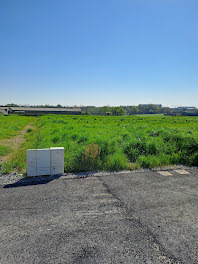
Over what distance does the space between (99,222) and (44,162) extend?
3.02 meters

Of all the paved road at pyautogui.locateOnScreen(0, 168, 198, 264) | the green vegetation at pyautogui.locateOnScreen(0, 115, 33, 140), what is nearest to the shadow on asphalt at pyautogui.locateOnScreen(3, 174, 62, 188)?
the paved road at pyautogui.locateOnScreen(0, 168, 198, 264)

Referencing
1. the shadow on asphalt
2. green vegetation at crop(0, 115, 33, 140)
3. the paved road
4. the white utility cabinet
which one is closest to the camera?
the paved road

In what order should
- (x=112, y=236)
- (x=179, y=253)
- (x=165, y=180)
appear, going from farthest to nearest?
(x=165, y=180) → (x=112, y=236) → (x=179, y=253)

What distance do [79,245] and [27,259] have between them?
716 mm

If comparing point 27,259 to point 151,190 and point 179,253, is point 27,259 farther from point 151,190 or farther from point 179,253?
point 151,190

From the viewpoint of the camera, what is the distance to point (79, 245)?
8.62 ft

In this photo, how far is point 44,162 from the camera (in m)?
5.60

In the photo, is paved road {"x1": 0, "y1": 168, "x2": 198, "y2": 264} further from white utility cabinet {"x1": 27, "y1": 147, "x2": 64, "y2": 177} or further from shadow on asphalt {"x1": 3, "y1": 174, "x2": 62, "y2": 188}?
white utility cabinet {"x1": 27, "y1": 147, "x2": 64, "y2": 177}

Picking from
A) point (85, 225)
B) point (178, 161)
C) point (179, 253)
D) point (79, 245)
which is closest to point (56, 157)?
point (85, 225)

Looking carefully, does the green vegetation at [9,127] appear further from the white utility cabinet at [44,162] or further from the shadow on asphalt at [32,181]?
the shadow on asphalt at [32,181]

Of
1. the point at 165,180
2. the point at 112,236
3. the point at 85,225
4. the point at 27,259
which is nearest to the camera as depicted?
the point at 27,259

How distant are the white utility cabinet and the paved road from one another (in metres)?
0.69

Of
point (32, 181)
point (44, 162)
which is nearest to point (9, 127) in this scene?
point (44, 162)

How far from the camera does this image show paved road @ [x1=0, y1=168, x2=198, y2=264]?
248 cm
